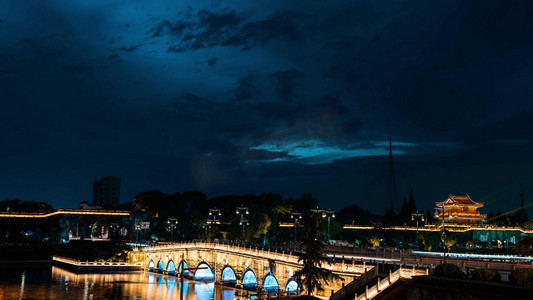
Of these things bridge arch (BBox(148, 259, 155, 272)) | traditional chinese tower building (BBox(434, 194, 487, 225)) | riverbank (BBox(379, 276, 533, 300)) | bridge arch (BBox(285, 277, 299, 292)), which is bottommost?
bridge arch (BBox(148, 259, 155, 272))

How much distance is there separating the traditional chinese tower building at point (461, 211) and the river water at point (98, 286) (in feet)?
243

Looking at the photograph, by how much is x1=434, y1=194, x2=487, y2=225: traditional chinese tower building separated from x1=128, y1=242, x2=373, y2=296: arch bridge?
69504mm

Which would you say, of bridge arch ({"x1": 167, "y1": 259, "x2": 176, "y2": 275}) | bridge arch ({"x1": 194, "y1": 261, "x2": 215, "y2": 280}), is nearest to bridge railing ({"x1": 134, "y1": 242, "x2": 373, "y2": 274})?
bridge arch ({"x1": 167, "y1": 259, "x2": 176, "y2": 275})

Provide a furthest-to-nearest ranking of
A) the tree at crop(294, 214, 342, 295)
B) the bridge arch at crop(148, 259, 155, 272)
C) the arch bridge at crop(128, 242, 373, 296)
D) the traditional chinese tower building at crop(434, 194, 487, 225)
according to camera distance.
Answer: the traditional chinese tower building at crop(434, 194, 487, 225) → the bridge arch at crop(148, 259, 155, 272) → the arch bridge at crop(128, 242, 373, 296) → the tree at crop(294, 214, 342, 295)

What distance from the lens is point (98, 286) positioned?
81250 millimetres

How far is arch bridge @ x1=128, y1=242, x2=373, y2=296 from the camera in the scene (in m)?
50.1

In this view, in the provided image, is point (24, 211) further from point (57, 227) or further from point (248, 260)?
point (248, 260)

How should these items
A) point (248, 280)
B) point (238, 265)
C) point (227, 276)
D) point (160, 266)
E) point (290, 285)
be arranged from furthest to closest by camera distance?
point (160, 266) → point (227, 276) → point (248, 280) → point (238, 265) → point (290, 285)

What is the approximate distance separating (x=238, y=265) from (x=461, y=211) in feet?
267

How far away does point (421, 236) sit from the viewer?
11406 centimetres

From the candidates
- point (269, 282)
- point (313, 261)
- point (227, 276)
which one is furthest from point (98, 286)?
point (313, 261)

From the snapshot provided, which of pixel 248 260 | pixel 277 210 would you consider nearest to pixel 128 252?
Result: pixel 277 210

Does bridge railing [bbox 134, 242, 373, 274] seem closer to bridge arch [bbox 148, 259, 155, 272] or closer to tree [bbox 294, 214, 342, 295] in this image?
tree [bbox 294, 214, 342, 295]

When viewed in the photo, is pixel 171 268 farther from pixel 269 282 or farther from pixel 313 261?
pixel 313 261
